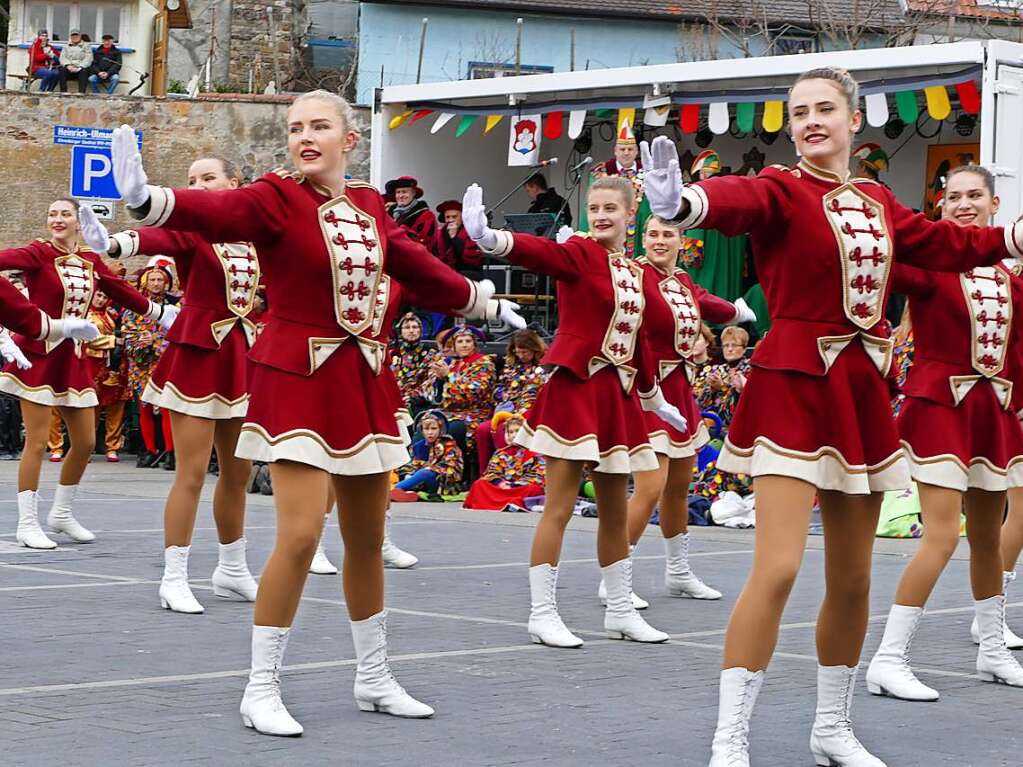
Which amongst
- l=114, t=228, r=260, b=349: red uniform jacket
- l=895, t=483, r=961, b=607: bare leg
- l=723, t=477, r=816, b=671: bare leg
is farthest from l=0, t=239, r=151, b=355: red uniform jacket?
l=723, t=477, r=816, b=671: bare leg

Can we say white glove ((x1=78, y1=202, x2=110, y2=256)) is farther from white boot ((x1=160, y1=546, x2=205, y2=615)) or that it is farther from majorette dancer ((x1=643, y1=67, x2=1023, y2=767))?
white boot ((x1=160, y1=546, x2=205, y2=615))

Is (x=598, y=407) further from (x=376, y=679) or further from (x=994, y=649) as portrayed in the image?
(x=376, y=679)

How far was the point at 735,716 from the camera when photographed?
15.8 ft

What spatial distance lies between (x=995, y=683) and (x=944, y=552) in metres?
0.62

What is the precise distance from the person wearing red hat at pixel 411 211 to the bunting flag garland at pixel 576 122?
6.32 feet

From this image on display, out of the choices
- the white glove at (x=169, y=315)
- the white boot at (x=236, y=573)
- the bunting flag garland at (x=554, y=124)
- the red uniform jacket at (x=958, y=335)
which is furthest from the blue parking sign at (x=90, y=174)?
the red uniform jacket at (x=958, y=335)

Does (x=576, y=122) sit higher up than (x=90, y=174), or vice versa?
(x=576, y=122)

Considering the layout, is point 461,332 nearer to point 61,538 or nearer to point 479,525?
point 479,525

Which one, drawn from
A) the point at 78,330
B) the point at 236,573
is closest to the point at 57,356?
the point at 78,330

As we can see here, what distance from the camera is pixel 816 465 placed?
492cm

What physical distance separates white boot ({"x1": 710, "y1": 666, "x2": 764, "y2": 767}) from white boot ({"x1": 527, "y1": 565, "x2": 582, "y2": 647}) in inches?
97.2

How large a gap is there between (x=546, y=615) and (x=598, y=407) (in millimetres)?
958

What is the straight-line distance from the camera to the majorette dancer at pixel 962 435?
649 centimetres

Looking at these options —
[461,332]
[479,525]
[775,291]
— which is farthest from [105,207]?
[775,291]
